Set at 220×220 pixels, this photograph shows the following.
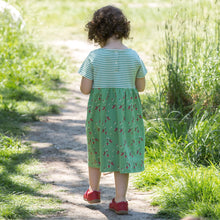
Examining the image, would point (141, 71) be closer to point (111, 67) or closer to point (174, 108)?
point (111, 67)

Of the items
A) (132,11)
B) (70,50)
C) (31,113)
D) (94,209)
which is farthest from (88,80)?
(132,11)

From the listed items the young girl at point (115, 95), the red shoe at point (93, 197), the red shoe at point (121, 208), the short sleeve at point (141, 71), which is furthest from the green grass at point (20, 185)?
the short sleeve at point (141, 71)

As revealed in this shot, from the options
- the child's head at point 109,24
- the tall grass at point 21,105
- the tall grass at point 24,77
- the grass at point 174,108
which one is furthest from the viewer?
the tall grass at point 24,77

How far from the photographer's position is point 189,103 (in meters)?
5.13

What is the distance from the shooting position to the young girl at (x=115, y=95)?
345 cm

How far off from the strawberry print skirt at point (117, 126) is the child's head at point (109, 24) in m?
0.40

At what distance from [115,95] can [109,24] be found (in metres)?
0.53

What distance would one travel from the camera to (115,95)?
3463mm

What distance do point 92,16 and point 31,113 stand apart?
2810 mm

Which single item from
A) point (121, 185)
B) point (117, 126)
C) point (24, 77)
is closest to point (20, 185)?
point (121, 185)

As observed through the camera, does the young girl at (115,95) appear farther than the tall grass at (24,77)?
No

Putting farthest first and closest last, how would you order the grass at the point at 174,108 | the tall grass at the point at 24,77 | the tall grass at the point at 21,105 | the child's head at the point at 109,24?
the tall grass at the point at 24,77 → the tall grass at the point at 21,105 → the grass at the point at 174,108 → the child's head at the point at 109,24

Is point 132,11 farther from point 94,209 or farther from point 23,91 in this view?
point 94,209

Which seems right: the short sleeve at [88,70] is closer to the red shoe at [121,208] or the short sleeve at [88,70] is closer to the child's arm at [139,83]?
the child's arm at [139,83]
